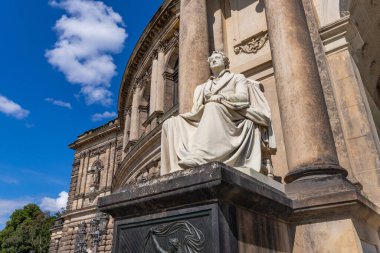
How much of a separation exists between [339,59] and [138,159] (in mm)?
11743

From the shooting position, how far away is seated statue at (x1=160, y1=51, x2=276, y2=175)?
4.18 metres

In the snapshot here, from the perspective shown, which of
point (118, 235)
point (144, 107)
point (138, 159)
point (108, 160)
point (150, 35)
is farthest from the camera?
point (108, 160)

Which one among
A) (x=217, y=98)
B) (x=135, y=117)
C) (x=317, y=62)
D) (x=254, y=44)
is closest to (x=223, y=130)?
(x=217, y=98)

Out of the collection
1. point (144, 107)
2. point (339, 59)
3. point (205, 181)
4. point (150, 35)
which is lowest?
point (205, 181)

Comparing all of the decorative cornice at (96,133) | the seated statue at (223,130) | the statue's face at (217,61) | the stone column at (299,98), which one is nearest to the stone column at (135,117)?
the decorative cornice at (96,133)

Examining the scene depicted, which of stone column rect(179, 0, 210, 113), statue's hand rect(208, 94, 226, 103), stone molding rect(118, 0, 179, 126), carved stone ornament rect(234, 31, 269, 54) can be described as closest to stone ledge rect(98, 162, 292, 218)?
statue's hand rect(208, 94, 226, 103)

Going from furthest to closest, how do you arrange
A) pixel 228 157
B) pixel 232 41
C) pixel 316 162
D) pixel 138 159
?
1. pixel 138 159
2. pixel 232 41
3. pixel 316 162
4. pixel 228 157

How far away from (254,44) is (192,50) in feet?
4.67

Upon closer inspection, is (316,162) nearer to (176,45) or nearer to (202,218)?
(202,218)

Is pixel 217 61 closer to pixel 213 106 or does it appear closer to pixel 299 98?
pixel 213 106

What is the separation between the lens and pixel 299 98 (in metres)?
5.28

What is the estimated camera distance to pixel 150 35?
19.5 m

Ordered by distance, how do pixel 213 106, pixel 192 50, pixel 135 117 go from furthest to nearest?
pixel 135 117 → pixel 192 50 → pixel 213 106

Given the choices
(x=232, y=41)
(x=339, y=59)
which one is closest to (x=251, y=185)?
(x=339, y=59)
